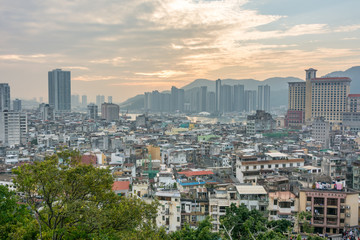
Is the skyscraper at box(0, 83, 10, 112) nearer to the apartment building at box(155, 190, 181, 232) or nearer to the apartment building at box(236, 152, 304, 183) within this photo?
the apartment building at box(236, 152, 304, 183)

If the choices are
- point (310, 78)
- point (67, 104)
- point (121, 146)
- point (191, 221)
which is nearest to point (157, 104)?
point (67, 104)

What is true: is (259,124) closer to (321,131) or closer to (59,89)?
(321,131)

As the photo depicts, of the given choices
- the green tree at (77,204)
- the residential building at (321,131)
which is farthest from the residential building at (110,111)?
the green tree at (77,204)

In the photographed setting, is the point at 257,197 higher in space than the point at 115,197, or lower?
lower

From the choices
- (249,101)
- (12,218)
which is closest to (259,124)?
(12,218)

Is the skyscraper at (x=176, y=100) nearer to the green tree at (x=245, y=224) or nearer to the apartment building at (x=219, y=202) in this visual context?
the apartment building at (x=219, y=202)

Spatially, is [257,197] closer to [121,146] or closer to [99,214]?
[99,214]
